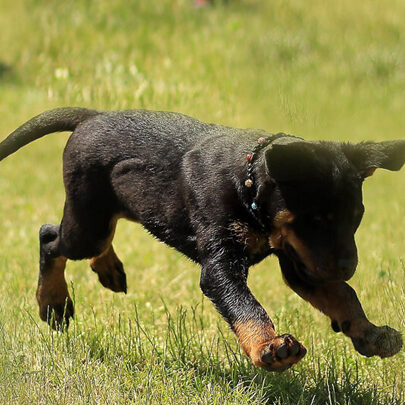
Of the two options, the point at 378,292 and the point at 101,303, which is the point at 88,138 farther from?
the point at 378,292

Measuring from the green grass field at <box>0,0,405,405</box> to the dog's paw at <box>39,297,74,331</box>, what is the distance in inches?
3.3

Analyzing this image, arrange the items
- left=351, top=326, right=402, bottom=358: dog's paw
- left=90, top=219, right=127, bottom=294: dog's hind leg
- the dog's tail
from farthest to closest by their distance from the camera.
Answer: left=90, top=219, right=127, bottom=294: dog's hind leg < the dog's tail < left=351, top=326, right=402, bottom=358: dog's paw

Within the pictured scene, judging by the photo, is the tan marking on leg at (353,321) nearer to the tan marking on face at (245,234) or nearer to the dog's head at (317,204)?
the dog's head at (317,204)

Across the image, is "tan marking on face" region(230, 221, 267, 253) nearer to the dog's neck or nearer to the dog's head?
the dog's neck

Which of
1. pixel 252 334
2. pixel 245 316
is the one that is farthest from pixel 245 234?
pixel 252 334

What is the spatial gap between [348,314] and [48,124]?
212 cm

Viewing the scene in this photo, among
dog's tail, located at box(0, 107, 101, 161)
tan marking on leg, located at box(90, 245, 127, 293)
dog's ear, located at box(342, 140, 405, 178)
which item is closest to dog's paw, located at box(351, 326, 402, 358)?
dog's ear, located at box(342, 140, 405, 178)

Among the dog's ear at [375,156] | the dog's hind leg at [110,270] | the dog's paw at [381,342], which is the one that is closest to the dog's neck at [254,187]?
the dog's ear at [375,156]

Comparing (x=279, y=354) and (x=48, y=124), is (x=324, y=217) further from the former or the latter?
(x=48, y=124)

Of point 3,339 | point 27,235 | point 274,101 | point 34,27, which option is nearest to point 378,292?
point 274,101

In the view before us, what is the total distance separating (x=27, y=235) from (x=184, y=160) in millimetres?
3709

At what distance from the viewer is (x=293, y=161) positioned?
11.6ft

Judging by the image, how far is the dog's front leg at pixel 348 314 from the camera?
12.2ft

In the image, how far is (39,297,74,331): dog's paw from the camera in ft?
15.5
